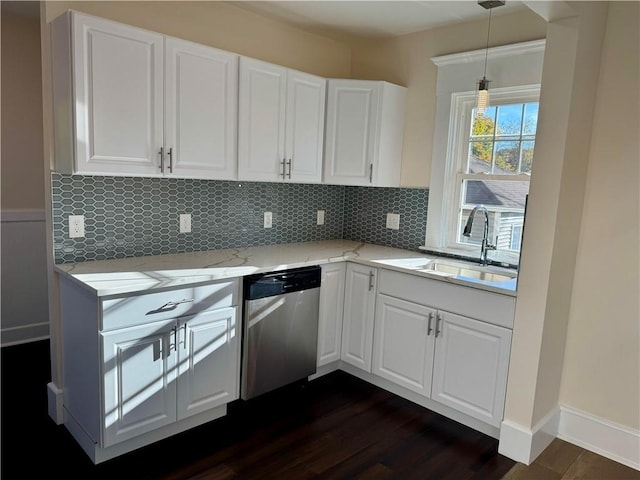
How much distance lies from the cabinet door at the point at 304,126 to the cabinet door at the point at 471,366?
1340mm

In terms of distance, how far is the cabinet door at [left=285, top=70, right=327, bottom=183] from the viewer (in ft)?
9.97

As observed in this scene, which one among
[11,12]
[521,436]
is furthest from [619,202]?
[11,12]

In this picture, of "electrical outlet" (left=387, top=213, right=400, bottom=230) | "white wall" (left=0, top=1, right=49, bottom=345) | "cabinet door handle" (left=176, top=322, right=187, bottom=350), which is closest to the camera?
"cabinet door handle" (left=176, top=322, right=187, bottom=350)

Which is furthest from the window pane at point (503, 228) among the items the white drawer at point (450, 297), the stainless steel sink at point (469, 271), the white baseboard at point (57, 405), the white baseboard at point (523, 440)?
the white baseboard at point (57, 405)

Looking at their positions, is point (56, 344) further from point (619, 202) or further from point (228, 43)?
point (619, 202)

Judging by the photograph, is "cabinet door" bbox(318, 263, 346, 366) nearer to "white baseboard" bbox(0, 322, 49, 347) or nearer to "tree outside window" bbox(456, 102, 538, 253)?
"tree outside window" bbox(456, 102, 538, 253)

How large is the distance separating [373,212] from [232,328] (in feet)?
5.51

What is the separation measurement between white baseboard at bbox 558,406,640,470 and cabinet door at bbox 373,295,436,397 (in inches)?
31.3

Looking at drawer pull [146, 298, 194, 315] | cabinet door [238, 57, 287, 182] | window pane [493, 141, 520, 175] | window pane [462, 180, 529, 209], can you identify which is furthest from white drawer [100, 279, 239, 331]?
window pane [493, 141, 520, 175]

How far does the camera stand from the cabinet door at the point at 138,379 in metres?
2.09

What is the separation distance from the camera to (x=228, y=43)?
2.97 m

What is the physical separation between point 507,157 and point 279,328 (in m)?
1.84

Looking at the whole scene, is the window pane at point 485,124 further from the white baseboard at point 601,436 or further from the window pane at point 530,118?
the white baseboard at point 601,436

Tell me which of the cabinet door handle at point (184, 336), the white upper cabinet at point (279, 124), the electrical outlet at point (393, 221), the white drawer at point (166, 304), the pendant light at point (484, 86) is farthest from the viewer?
the electrical outlet at point (393, 221)
